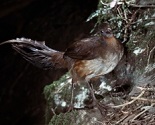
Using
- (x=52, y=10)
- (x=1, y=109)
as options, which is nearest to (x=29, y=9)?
(x=52, y=10)

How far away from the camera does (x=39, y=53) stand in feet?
8.70

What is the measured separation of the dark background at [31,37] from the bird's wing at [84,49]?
106 inches

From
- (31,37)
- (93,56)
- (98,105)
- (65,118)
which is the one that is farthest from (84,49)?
(31,37)

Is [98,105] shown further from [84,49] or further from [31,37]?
[31,37]

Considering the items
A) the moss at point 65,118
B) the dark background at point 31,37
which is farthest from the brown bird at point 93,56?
the dark background at point 31,37

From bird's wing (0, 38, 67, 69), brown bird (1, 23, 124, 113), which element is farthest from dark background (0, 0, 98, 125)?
brown bird (1, 23, 124, 113)

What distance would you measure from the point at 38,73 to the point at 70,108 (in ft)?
9.30

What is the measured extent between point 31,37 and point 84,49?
3229 mm

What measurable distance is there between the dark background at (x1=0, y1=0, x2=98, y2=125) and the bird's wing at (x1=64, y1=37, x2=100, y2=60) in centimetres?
269

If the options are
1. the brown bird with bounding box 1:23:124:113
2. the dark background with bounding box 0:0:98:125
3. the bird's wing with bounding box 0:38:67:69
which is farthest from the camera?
the dark background with bounding box 0:0:98:125

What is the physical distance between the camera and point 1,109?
5.40 metres

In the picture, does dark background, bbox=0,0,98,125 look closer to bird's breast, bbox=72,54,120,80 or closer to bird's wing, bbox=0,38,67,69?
bird's wing, bbox=0,38,67,69

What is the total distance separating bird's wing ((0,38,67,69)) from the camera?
8.60 feet

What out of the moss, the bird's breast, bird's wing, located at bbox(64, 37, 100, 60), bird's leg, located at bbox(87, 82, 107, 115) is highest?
bird's wing, located at bbox(64, 37, 100, 60)
